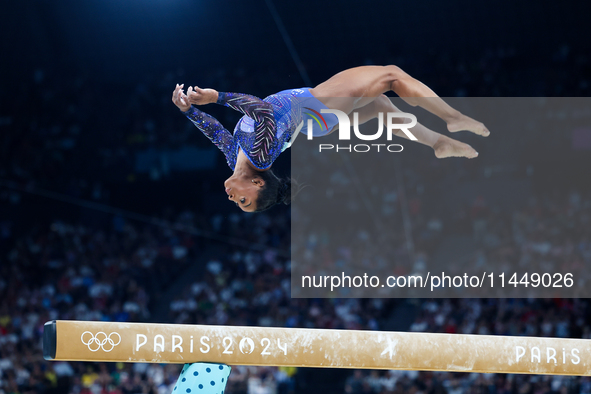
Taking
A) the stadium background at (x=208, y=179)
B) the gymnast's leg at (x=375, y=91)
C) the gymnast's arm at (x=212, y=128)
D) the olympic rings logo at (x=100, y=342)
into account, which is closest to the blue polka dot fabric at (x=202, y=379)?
the olympic rings logo at (x=100, y=342)

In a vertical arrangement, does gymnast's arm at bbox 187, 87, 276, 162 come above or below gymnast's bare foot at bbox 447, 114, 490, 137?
below

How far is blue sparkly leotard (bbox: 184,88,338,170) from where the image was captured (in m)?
3.42

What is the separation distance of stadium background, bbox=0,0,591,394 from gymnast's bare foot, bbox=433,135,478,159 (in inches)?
52.4

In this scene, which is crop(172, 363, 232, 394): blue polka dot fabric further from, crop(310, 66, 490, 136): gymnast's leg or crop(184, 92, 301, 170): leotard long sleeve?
crop(310, 66, 490, 136): gymnast's leg

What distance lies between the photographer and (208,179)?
→ 862cm

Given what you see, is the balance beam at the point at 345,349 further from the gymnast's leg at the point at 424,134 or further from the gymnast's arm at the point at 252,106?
the gymnast's leg at the point at 424,134

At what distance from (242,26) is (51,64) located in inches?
135

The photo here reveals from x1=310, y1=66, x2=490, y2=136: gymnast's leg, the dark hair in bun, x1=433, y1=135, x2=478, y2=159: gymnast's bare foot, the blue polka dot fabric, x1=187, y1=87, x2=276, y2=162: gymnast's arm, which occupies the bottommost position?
the blue polka dot fabric

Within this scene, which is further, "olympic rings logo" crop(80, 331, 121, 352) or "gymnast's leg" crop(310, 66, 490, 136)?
"gymnast's leg" crop(310, 66, 490, 136)

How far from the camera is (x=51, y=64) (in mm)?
9711

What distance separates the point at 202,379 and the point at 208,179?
5.44 meters

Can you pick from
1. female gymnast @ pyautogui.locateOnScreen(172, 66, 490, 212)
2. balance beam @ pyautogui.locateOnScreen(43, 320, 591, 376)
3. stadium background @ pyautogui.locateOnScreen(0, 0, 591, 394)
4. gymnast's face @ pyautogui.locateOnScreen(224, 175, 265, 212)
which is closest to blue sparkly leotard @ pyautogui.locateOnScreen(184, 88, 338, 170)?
female gymnast @ pyautogui.locateOnScreen(172, 66, 490, 212)

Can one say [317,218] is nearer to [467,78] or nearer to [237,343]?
[237,343]

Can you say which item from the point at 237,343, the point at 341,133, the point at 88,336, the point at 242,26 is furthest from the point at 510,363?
the point at 242,26
